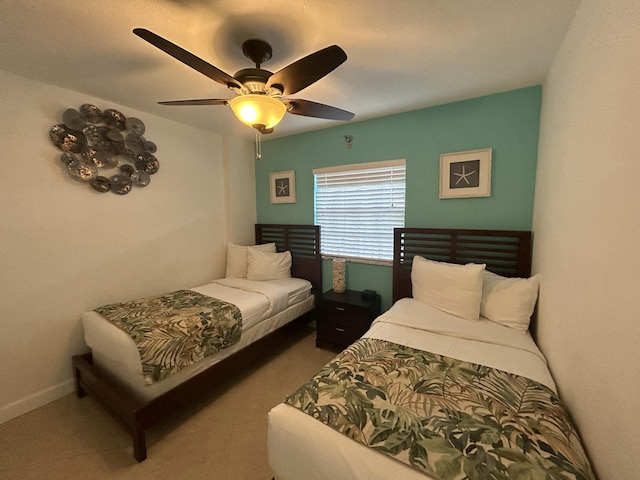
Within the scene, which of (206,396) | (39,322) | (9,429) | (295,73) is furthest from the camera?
(206,396)

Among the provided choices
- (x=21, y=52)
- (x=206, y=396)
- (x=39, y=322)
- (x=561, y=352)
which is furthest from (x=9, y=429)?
(x=561, y=352)

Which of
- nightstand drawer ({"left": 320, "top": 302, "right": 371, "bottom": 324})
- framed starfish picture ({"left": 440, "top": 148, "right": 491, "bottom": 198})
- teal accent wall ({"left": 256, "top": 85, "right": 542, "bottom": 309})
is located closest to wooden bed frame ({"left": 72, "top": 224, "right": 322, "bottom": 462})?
nightstand drawer ({"left": 320, "top": 302, "right": 371, "bottom": 324})

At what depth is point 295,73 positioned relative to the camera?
129 centimetres

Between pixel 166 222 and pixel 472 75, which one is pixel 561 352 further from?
pixel 166 222

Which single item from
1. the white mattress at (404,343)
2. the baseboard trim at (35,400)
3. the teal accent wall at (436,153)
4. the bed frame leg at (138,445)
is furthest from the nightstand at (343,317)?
the baseboard trim at (35,400)

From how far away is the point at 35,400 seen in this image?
2.00 m

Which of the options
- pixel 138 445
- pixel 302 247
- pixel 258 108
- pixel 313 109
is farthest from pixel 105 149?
pixel 138 445

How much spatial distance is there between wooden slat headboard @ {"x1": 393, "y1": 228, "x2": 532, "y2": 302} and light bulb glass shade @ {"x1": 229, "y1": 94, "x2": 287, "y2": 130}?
5.52 feet

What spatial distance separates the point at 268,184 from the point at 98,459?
119 inches

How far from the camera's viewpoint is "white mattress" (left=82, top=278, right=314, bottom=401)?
1711mm

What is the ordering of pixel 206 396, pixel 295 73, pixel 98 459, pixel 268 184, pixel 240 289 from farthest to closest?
pixel 268 184 < pixel 240 289 < pixel 206 396 < pixel 98 459 < pixel 295 73

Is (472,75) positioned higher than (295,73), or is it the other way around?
(472,75)

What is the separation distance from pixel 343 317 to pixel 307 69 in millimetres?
2165

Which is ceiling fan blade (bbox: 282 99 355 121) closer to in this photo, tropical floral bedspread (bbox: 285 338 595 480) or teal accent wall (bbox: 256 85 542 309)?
teal accent wall (bbox: 256 85 542 309)
